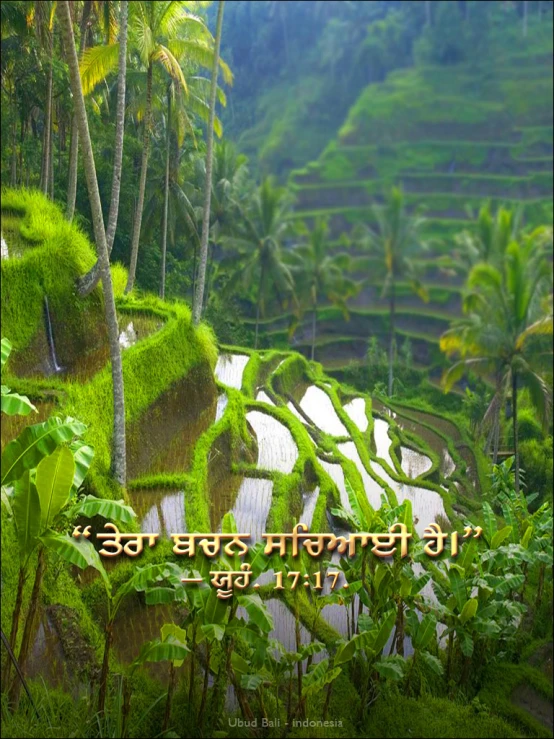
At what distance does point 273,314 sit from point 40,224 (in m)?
1.20

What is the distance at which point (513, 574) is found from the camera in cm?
363

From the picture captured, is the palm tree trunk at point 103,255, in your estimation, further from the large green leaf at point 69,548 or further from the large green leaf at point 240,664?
the large green leaf at point 240,664

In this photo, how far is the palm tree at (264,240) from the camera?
11.9 feet

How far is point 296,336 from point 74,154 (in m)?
1.37

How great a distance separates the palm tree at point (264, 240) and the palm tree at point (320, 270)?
0.06 m

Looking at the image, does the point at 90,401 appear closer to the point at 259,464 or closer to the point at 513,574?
the point at 259,464

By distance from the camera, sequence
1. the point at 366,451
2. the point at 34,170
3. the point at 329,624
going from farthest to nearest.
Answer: the point at 366,451, the point at 329,624, the point at 34,170

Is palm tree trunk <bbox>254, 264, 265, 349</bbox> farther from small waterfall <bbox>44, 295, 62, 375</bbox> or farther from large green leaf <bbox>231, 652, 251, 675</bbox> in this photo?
large green leaf <bbox>231, 652, 251, 675</bbox>

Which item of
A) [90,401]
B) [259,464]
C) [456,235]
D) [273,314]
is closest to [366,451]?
[259,464]

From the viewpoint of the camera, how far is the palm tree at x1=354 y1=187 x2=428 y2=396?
141 inches

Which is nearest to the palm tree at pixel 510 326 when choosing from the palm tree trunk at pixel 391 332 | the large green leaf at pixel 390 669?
the palm tree trunk at pixel 391 332

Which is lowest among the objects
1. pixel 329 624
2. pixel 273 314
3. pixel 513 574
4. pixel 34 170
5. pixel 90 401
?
pixel 329 624

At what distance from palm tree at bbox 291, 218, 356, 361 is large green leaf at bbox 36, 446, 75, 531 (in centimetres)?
143

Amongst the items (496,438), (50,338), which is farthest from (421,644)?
(50,338)
